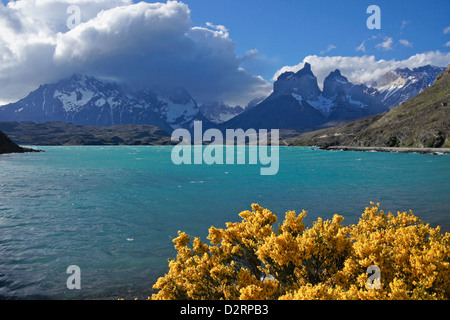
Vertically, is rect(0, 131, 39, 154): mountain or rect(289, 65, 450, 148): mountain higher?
rect(289, 65, 450, 148): mountain

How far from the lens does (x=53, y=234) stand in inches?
861

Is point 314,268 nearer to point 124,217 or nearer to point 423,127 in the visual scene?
point 124,217

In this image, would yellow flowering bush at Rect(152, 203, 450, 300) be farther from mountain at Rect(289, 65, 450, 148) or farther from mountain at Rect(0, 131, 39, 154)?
mountain at Rect(0, 131, 39, 154)

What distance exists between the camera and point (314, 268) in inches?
344

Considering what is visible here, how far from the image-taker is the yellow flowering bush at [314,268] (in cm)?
672

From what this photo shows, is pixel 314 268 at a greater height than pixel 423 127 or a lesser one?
lesser

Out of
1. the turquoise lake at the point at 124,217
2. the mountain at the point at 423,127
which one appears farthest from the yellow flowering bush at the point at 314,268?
the mountain at the point at 423,127

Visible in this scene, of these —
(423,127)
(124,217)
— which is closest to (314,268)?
(124,217)

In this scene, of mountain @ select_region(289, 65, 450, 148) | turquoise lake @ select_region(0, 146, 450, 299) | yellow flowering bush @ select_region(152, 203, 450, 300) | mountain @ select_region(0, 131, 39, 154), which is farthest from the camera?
mountain @ select_region(0, 131, 39, 154)

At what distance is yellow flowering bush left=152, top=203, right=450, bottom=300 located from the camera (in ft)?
22.0

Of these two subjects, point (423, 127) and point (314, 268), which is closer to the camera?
point (314, 268)

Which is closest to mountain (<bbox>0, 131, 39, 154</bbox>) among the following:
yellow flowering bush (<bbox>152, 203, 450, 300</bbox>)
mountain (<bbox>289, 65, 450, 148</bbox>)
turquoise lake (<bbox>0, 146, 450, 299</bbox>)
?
turquoise lake (<bbox>0, 146, 450, 299</bbox>)
